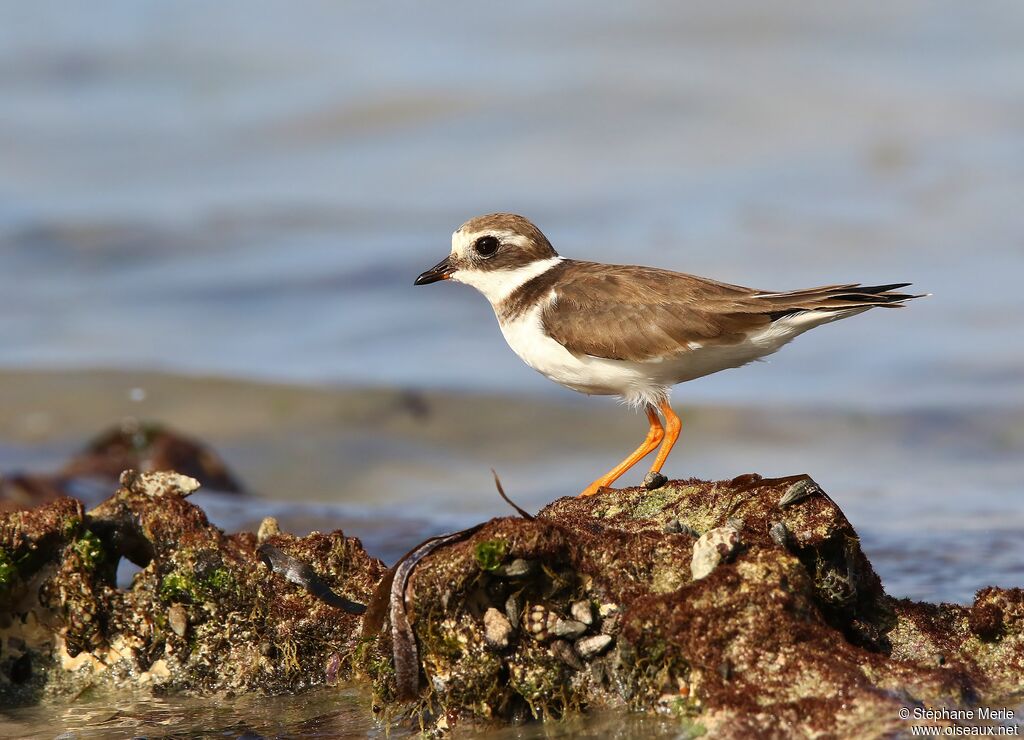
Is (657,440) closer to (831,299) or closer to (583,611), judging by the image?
(831,299)

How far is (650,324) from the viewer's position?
23.2 feet

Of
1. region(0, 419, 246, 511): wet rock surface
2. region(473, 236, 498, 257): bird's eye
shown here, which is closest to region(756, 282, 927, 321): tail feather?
region(473, 236, 498, 257): bird's eye

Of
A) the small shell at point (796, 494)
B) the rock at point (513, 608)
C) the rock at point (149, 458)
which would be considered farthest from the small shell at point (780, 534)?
the rock at point (149, 458)

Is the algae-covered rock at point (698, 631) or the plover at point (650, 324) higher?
the plover at point (650, 324)

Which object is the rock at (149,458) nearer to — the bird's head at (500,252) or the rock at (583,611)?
the bird's head at (500,252)

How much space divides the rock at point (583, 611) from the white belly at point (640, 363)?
229cm

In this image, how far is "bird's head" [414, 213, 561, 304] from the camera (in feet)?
25.8

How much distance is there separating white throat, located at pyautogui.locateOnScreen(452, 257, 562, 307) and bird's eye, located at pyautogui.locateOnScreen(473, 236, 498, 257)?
111 millimetres

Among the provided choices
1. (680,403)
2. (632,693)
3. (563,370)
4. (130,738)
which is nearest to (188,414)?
(680,403)

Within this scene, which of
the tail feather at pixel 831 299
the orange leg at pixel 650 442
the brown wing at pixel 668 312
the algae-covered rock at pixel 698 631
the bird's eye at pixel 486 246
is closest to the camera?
the algae-covered rock at pixel 698 631

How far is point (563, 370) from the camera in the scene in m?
7.22

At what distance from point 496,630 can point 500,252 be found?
3383 millimetres

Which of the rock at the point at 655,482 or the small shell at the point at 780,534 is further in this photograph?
the rock at the point at 655,482

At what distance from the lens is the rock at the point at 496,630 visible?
16.3 ft
